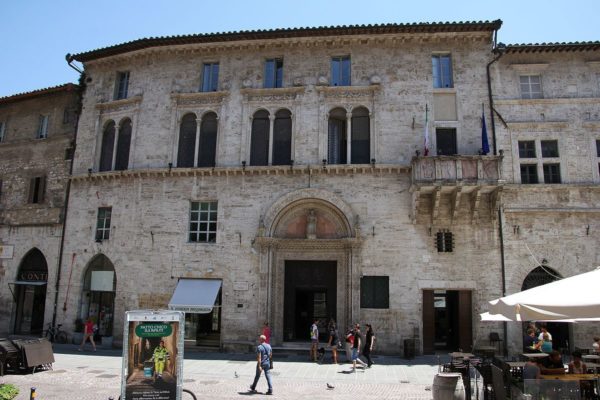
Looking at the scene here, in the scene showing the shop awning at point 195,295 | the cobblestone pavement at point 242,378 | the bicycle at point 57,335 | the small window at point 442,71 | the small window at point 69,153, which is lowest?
the cobblestone pavement at point 242,378

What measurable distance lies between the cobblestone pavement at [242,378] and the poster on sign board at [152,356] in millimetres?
2949

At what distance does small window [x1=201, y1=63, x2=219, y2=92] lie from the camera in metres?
22.8

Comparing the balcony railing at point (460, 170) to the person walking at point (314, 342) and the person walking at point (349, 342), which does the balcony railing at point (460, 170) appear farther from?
the person walking at point (314, 342)

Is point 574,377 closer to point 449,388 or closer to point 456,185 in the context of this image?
point 449,388

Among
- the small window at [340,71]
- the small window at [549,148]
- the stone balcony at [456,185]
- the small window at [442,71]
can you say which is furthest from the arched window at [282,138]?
the small window at [549,148]

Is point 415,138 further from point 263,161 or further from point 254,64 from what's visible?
point 254,64

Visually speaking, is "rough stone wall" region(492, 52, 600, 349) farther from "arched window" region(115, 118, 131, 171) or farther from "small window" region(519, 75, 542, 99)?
"arched window" region(115, 118, 131, 171)

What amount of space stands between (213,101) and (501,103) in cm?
1368

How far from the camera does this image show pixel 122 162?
75.9 ft

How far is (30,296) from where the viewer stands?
24.1 m

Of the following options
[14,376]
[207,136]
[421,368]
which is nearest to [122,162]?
[207,136]

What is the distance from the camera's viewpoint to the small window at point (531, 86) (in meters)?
20.8

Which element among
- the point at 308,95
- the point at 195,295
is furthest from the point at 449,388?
the point at 308,95

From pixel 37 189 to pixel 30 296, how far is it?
582 centimetres
